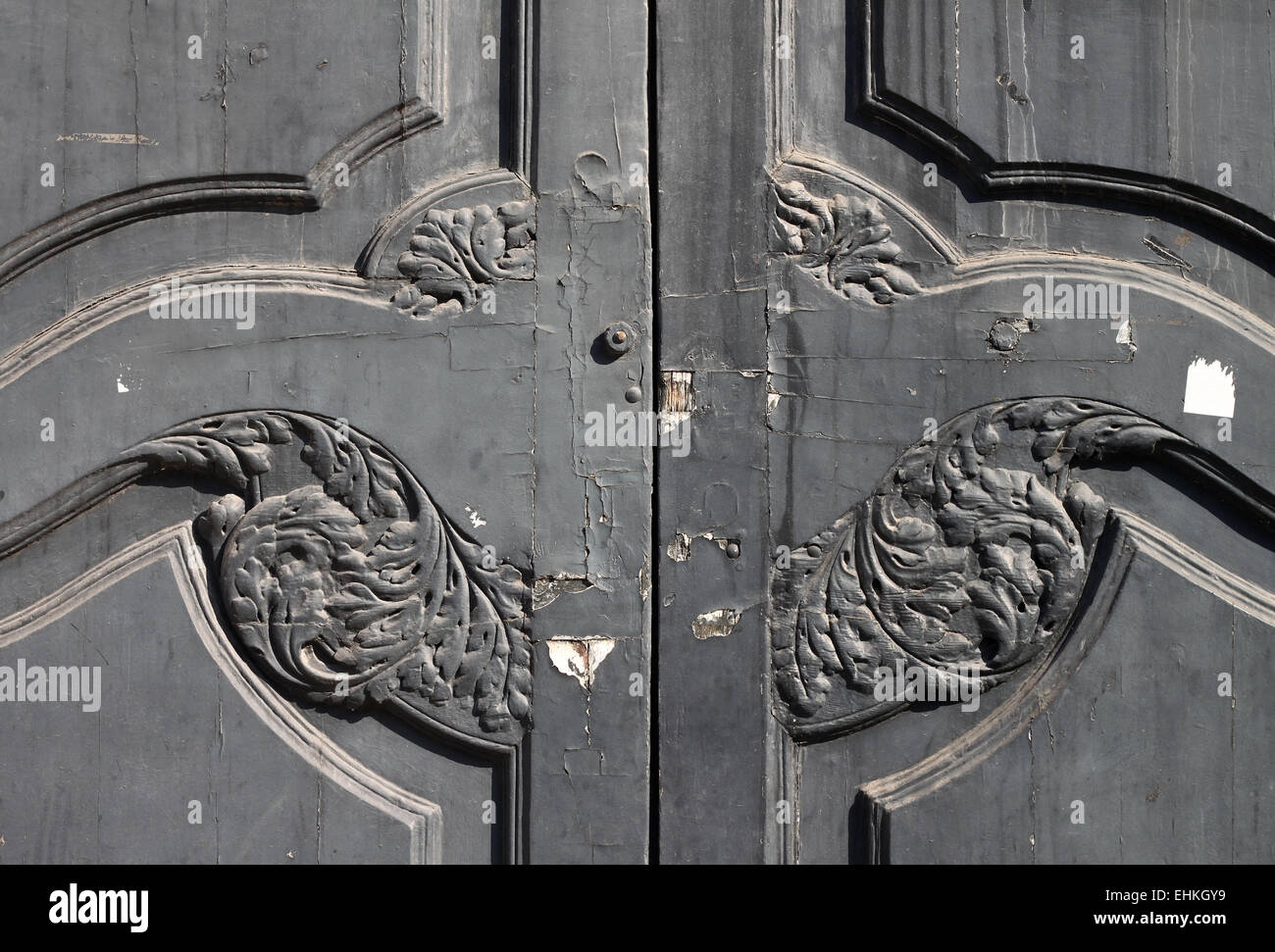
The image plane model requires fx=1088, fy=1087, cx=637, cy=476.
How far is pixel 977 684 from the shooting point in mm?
1607

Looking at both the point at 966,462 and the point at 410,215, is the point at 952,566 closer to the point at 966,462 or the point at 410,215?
the point at 966,462

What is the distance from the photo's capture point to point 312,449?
5.23ft

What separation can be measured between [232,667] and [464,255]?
27.3 inches

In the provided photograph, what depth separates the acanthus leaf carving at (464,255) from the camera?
1607 millimetres

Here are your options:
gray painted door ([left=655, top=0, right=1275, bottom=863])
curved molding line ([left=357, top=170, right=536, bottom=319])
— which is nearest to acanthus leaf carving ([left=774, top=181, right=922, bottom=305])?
gray painted door ([left=655, top=0, right=1275, bottom=863])

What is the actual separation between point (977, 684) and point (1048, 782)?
0.59 feet

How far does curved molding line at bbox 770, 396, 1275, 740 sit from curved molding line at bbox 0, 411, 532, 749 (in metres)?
0.43

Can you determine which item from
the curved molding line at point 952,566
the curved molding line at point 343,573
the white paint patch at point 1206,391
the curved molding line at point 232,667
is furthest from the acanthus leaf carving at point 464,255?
the white paint patch at point 1206,391

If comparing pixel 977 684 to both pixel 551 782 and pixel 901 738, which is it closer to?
pixel 901 738

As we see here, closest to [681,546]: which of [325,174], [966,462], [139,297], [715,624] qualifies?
[715,624]

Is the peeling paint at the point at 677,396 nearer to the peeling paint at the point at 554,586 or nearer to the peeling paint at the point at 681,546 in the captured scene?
the peeling paint at the point at 681,546

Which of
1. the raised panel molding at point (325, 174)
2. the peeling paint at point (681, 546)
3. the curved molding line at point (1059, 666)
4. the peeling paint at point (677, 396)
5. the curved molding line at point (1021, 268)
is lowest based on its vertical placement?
the curved molding line at point (1059, 666)

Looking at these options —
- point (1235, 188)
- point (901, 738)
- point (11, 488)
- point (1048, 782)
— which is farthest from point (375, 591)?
point (1235, 188)

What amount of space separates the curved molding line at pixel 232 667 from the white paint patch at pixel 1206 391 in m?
1.28
